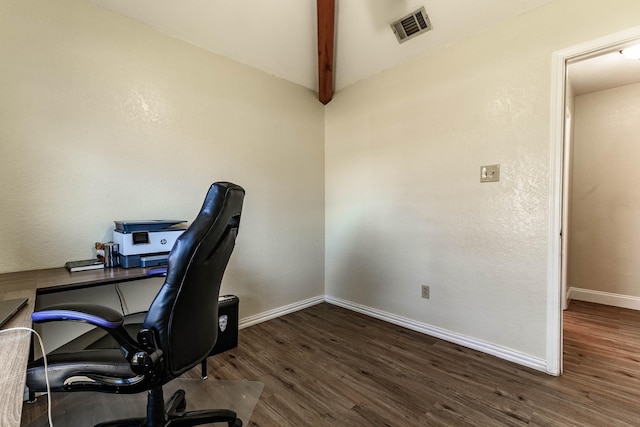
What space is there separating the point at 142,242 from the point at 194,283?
959 mm

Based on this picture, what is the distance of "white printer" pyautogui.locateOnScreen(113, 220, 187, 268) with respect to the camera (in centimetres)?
181

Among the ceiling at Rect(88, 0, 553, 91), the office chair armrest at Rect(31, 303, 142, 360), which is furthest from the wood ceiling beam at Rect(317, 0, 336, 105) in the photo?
the office chair armrest at Rect(31, 303, 142, 360)

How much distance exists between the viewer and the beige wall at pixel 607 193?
323cm

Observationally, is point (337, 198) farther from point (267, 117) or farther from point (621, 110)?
point (621, 110)

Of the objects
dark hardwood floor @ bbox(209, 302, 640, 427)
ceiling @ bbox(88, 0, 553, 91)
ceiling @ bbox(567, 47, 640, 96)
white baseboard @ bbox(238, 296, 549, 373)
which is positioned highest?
ceiling @ bbox(88, 0, 553, 91)

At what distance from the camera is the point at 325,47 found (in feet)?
9.00

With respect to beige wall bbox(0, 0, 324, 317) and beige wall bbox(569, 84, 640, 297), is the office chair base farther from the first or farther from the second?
beige wall bbox(569, 84, 640, 297)

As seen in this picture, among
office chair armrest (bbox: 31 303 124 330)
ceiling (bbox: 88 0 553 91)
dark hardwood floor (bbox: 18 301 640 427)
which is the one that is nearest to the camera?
office chair armrest (bbox: 31 303 124 330)

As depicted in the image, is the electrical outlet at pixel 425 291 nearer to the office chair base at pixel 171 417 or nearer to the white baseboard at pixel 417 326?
the white baseboard at pixel 417 326

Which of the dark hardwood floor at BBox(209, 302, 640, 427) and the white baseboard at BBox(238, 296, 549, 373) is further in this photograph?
the white baseboard at BBox(238, 296, 549, 373)

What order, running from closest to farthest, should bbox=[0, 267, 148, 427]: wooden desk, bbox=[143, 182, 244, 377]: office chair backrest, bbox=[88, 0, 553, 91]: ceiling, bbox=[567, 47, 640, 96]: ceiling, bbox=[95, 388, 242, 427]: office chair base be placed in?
bbox=[0, 267, 148, 427]: wooden desk → bbox=[143, 182, 244, 377]: office chair backrest → bbox=[95, 388, 242, 427]: office chair base → bbox=[88, 0, 553, 91]: ceiling → bbox=[567, 47, 640, 96]: ceiling

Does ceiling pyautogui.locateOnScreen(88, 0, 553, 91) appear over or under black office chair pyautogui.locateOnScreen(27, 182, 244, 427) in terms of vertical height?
over

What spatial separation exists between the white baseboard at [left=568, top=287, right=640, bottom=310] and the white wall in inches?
90.2

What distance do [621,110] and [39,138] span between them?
533cm
